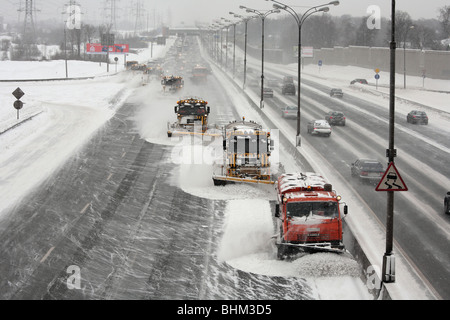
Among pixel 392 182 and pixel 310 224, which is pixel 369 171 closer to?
pixel 310 224

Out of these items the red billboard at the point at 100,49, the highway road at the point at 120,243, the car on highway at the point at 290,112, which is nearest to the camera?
the highway road at the point at 120,243

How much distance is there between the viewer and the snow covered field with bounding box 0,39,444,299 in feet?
55.6

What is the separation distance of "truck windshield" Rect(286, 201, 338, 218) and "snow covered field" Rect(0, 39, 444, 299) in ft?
4.52

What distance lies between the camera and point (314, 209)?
17.8 metres

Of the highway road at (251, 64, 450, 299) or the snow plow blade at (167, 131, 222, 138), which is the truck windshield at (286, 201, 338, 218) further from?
the snow plow blade at (167, 131, 222, 138)

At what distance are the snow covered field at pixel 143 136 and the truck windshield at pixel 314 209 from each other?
4.52ft

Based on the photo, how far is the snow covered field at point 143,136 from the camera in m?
16.9

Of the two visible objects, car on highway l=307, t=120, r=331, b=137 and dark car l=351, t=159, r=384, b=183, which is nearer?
Result: dark car l=351, t=159, r=384, b=183

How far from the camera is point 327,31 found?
7589 inches

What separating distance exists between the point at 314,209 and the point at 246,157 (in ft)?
28.4

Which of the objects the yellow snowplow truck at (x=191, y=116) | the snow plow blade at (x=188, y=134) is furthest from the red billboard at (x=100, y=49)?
the snow plow blade at (x=188, y=134)

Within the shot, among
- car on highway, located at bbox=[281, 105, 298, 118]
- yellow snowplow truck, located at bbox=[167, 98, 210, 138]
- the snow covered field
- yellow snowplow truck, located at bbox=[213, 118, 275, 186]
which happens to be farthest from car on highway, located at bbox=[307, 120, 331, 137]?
yellow snowplow truck, located at bbox=[213, 118, 275, 186]

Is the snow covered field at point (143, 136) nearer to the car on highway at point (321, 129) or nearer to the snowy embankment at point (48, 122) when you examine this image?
the snowy embankment at point (48, 122)
